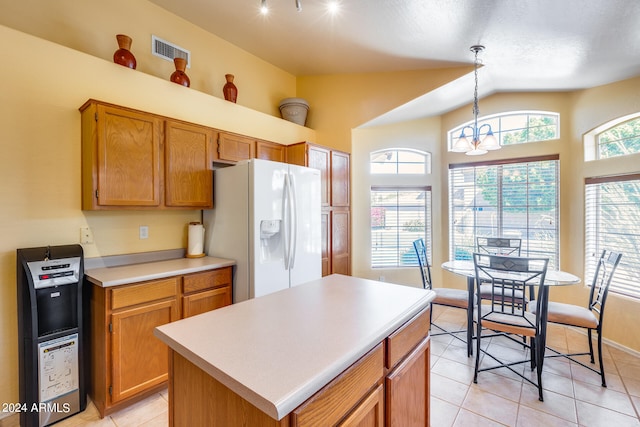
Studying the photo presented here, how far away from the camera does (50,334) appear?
5.92 ft

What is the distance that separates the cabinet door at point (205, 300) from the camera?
7.17ft

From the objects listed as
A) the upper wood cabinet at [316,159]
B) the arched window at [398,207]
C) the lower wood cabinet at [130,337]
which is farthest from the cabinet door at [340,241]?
the lower wood cabinet at [130,337]

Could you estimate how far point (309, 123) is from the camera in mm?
4117

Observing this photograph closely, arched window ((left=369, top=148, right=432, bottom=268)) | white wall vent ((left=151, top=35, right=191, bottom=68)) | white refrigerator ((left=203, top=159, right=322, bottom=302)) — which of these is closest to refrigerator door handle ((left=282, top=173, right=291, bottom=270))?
white refrigerator ((left=203, top=159, right=322, bottom=302))

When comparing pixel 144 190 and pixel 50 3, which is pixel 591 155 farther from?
pixel 50 3

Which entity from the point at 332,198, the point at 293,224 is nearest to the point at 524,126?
the point at 332,198

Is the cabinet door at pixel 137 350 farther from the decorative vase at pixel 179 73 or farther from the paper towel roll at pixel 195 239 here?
the decorative vase at pixel 179 73

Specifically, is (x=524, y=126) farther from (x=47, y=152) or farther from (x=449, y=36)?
(x=47, y=152)

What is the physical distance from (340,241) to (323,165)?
98 cm

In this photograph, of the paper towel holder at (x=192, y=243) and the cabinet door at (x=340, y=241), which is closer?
the paper towel holder at (x=192, y=243)

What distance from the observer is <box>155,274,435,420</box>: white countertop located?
729 mm

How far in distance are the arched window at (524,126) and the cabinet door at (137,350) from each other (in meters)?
3.98

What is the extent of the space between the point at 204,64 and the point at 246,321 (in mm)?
2988

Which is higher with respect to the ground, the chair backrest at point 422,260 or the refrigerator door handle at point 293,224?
Result: the refrigerator door handle at point 293,224
